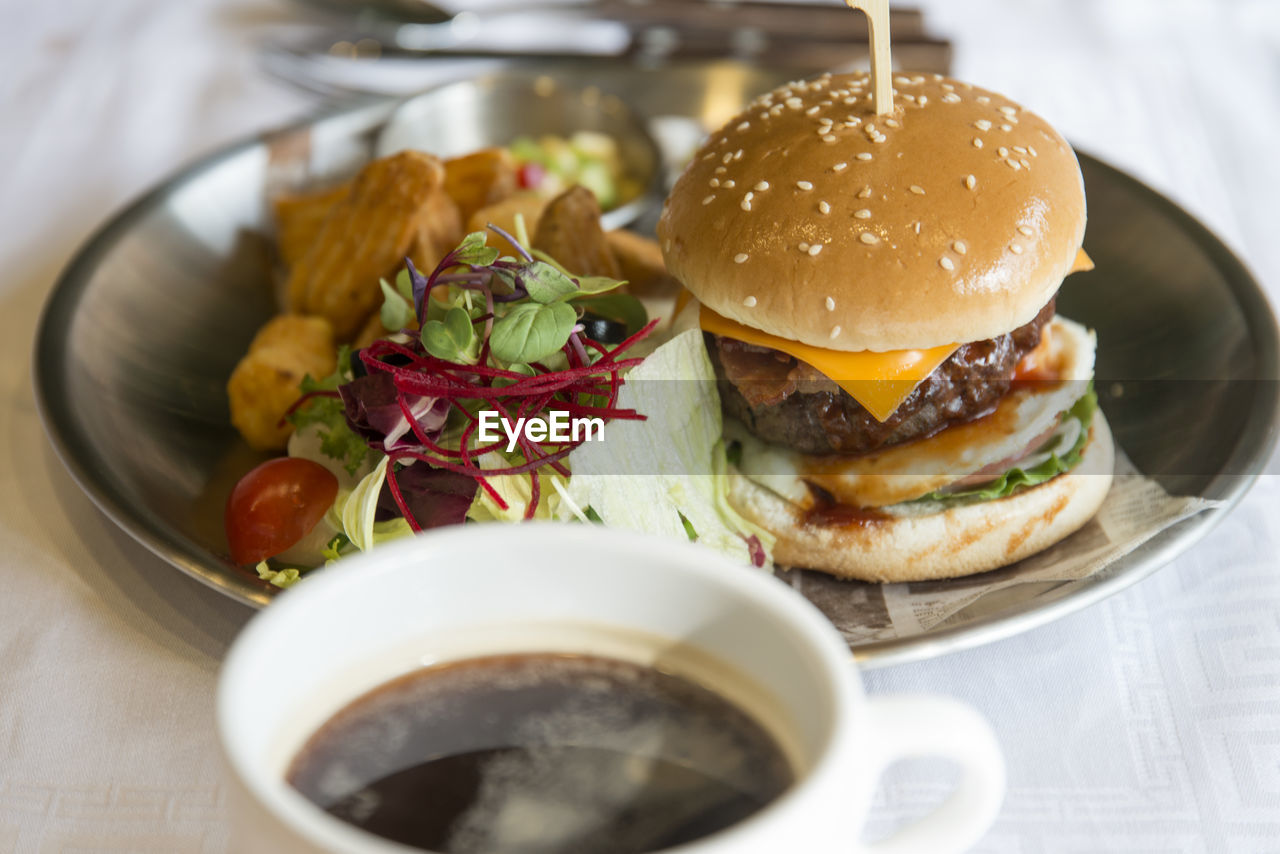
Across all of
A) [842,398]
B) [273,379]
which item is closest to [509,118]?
[273,379]

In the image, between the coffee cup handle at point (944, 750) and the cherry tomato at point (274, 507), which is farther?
the cherry tomato at point (274, 507)

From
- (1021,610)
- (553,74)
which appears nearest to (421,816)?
(1021,610)

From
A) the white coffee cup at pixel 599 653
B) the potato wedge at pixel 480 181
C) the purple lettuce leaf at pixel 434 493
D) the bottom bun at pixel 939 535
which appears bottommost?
the bottom bun at pixel 939 535

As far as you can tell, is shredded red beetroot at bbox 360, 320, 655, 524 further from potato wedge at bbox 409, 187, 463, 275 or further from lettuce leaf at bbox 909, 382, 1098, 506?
lettuce leaf at bbox 909, 382, 1098, 506

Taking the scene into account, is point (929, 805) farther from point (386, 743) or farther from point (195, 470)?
point (195, 470)

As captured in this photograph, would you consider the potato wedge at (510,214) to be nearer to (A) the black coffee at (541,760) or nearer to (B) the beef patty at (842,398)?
(B) the beef patty at (842,398)

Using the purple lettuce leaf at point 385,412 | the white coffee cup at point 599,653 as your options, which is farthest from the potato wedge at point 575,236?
the white coffee cup at point 599,653

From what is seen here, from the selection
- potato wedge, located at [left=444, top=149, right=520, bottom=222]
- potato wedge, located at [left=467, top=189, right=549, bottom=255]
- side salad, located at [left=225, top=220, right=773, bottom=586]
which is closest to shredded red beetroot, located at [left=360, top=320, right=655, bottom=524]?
side salad, located at [left=225, top=220, right=773, bottom=586]
